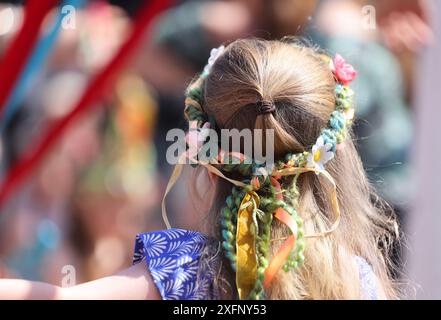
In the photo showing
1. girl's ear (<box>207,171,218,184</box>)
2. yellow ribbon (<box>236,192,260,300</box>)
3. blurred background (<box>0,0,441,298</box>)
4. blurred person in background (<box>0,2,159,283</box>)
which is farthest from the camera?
blurred person in background (<box>0,2,159,283</box>)

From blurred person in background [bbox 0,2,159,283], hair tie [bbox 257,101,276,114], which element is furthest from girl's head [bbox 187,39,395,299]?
blurred person in background [bbox 0,2,159,283]

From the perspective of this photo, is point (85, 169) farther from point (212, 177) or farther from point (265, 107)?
point (265, 107)

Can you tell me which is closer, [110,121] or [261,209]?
[261,209]

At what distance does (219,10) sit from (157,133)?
562 millimetres

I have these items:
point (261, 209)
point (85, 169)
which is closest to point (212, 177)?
point (261, 209)

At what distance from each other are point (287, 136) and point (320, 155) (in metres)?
0.09

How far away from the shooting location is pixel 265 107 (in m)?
1.44

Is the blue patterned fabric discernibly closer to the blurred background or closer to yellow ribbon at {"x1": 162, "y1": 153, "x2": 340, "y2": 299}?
yellow ribbon at {"x1": 162, "y1": 153, "x2": 340, "y2": 299}

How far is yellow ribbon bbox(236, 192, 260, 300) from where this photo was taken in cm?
143

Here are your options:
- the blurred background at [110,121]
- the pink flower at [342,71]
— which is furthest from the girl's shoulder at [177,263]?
the blurred background at [110,121]

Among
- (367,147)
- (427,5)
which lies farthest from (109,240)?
(427,5)

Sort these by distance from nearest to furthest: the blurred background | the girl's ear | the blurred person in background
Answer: the girl's ear, the blurred background, the blurred person in background

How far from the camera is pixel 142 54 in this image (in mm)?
3096

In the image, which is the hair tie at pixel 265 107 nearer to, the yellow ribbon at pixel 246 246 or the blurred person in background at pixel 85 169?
the yellow ribbon at pixel 246 246
